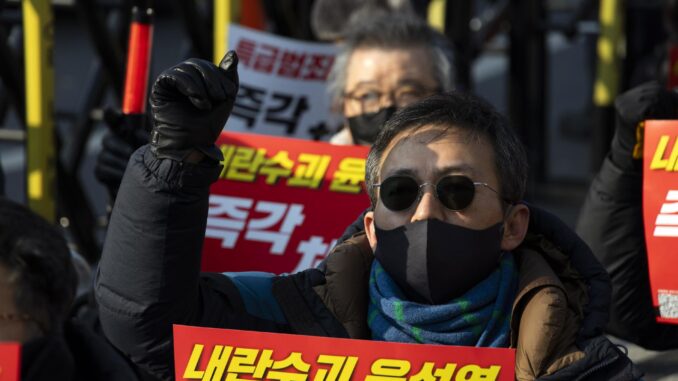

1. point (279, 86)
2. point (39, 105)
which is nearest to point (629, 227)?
point (279, 86)

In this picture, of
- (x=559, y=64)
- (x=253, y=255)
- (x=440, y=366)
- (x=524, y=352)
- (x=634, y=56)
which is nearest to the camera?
(x=440, y=366)

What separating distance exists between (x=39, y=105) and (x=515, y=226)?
2.65 metres

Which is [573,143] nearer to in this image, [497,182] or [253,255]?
[253,255]

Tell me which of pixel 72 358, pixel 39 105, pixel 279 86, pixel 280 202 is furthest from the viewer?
pixel 279 86

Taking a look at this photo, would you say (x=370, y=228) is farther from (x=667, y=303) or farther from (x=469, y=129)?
(x=667, y=303)

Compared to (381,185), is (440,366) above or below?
below

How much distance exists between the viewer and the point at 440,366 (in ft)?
7.39

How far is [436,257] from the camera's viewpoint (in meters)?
2.44

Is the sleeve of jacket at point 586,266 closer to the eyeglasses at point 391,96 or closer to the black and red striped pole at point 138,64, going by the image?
the black and red striped pole at point 138,64

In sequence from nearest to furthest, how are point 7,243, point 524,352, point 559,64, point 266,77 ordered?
1. point 7,243
2. point 524,352
3. point 266,77
4. point 559,64

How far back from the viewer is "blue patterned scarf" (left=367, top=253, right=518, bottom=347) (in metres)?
2.44

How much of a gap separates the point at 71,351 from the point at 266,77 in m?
2.85

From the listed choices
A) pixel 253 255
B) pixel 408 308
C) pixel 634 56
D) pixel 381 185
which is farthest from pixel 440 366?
→ pixel 634 56

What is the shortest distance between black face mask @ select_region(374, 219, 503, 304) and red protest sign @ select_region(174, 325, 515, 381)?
23cm
